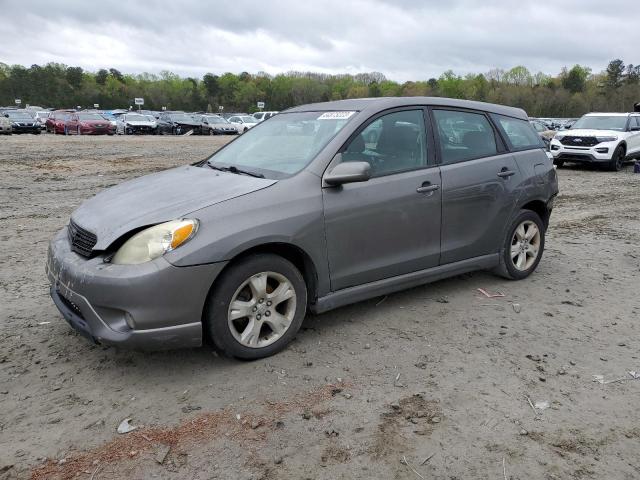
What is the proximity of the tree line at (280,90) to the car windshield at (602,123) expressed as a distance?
75826mm

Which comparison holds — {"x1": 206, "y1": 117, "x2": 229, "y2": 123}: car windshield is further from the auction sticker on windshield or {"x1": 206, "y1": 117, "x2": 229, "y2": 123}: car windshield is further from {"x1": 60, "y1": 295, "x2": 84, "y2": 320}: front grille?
{"x1": 60, "y1": 295, "x2": 84, "y2": 320}: front grille

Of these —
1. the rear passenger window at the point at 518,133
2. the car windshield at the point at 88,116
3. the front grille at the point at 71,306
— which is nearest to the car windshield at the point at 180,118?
the car windshield at the point at 88,116

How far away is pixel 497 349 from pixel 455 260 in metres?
1.02

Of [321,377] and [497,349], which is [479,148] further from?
[321,377]

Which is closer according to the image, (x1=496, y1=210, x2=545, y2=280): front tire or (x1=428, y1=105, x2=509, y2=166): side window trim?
(x1=428, y1=105, x2=509, y2=166): side window trim

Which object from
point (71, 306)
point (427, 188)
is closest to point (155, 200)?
point (71, 306)

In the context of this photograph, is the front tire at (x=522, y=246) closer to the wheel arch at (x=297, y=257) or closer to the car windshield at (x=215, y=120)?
the wheel arch at (x=297, y=257)

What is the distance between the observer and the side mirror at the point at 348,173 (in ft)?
12.4

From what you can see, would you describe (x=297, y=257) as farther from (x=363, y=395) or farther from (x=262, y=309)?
(x=363, y=395)

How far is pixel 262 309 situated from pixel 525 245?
306 centimetres

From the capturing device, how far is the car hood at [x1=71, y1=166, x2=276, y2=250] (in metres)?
3.40

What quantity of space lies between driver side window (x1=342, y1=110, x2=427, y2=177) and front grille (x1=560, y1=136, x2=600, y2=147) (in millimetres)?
13877

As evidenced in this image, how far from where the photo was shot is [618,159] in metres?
16.6

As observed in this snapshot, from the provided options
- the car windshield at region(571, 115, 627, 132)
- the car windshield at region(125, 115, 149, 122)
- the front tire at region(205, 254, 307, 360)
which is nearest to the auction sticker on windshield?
the front tire at region(205, 254, 307, 360)
